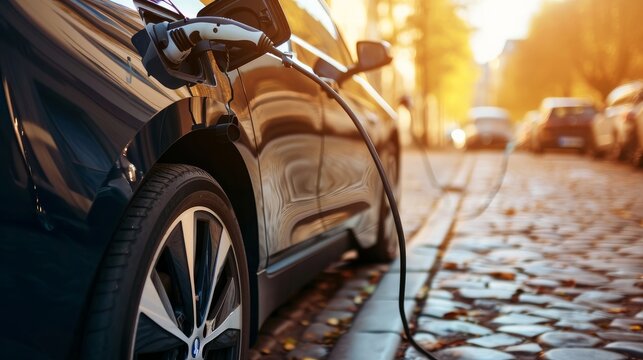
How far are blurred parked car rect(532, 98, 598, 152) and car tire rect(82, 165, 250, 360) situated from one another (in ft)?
74.5

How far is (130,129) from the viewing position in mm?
1872

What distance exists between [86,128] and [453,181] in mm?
12612

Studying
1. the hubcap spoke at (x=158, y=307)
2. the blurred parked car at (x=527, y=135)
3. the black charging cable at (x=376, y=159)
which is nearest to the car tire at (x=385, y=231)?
the black charging cable at (x=376, y=159)

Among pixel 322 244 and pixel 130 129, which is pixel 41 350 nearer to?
pixel 130 129

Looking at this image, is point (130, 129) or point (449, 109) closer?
point (130, 129)

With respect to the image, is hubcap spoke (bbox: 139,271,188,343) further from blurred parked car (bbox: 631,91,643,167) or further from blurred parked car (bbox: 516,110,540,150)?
blurred parked car (bbox: 516,110,540,150)

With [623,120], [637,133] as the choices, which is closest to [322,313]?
[637,133]

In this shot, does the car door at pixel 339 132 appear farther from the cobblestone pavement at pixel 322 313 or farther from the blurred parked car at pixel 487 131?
the blurred parked car at pixel 487 131

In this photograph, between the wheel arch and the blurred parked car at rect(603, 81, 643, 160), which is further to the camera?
the blurred parked car at rect(603, 81, 643, 160)

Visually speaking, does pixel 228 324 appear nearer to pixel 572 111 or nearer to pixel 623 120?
pixel 623 120

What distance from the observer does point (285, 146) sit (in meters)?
3.14

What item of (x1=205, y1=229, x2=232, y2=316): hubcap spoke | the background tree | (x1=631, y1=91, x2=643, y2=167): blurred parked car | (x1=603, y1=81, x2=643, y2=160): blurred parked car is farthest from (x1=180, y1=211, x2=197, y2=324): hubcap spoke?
the background tree

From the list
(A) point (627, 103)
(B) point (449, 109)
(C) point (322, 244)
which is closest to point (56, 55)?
(C) point (322, 244)

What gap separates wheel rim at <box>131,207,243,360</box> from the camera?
78.0 inches
